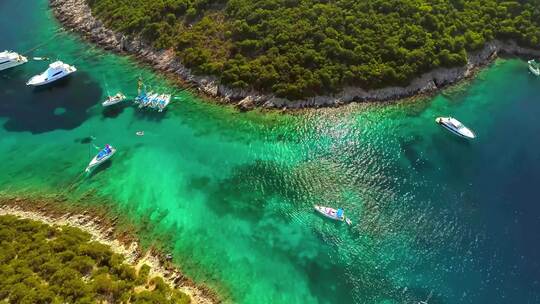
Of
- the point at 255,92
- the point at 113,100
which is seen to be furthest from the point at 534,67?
the point at 113,100

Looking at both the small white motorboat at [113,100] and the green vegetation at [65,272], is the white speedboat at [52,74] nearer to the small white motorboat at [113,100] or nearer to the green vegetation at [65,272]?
the small white motorboat at [113,100]

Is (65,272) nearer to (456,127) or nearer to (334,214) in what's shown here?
(334,214)

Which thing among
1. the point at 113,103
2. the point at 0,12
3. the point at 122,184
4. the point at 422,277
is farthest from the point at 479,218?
the point at 0,12

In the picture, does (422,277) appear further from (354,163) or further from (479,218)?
(354,163)

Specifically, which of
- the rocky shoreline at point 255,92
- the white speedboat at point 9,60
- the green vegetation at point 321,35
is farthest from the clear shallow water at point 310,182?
the green vegetation at point 321,35

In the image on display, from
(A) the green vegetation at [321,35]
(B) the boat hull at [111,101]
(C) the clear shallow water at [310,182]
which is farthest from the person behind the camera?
(A) the green vegetation at [321,35]
